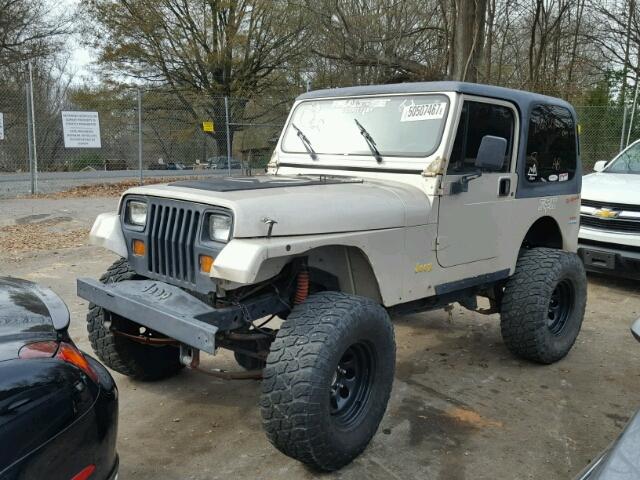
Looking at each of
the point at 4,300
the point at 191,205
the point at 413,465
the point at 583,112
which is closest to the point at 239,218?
the point at 191,205

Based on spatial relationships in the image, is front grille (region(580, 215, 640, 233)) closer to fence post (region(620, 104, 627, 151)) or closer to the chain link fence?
the chain link fence

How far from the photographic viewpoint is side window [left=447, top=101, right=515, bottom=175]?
149 inches

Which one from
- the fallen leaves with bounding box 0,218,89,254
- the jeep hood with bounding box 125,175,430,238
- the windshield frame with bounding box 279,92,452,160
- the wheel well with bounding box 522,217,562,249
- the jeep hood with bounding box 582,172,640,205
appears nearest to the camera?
the jeep hood with bounding box 125,175,430,238

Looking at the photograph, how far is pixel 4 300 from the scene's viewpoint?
243 centimetres

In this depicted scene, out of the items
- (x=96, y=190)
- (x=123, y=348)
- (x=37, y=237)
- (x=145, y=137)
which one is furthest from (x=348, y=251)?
(x=145, y=137)

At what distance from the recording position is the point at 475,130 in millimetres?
3914

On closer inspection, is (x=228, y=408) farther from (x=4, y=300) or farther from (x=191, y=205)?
(x=4, y=300)

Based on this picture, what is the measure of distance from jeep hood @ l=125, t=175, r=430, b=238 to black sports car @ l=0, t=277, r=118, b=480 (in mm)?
905

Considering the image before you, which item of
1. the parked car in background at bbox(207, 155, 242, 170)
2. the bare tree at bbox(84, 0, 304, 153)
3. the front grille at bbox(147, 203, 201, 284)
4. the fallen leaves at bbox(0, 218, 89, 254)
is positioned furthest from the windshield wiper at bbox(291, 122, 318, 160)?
the bare tree at bbox(84, 0, 304, 153)

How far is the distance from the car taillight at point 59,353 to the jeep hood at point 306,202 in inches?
34.4

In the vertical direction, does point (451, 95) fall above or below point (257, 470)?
above

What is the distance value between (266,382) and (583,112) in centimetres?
1368

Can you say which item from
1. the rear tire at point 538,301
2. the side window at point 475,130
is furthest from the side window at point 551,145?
the rear tire at point 538,301

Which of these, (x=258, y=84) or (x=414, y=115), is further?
(x=258, y=84)
